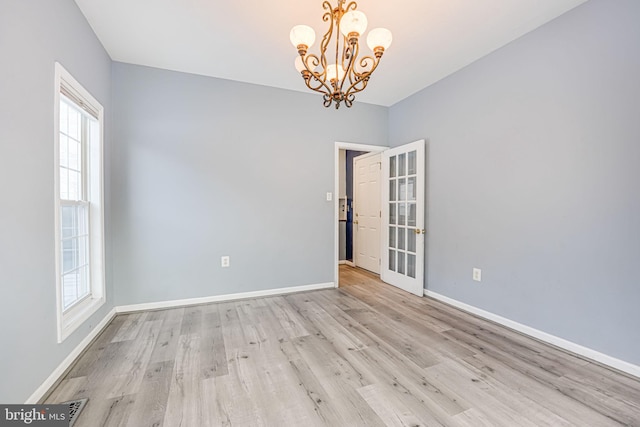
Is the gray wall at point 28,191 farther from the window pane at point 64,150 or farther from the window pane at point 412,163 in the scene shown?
the window pane at point 412,163

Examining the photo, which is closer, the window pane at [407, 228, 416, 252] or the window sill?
the window sill

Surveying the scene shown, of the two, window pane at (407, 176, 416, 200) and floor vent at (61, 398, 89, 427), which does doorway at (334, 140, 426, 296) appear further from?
floor vent at (61, 398, 89, 427)

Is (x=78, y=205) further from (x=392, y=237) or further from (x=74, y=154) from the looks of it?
(x=392, y=237)

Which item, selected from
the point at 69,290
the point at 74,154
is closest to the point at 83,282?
the point at 69,290

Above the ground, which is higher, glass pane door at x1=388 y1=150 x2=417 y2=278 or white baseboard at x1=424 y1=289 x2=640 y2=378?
glass pane door at x1=388 y1=150 x2=417 y2=278

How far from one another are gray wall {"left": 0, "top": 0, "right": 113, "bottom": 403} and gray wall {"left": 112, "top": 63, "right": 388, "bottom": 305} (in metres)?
1.10

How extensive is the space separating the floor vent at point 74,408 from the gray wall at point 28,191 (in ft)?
0.73

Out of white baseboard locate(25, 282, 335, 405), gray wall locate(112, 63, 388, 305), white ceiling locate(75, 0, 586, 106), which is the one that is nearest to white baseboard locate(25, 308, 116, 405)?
white baseboard locate(25, 282, 335, 405)

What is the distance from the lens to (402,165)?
13.0ft

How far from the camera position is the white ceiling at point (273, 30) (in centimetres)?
215

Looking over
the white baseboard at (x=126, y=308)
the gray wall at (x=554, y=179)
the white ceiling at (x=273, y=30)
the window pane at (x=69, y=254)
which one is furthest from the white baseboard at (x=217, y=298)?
the white ceiling at (x=273, y=30)

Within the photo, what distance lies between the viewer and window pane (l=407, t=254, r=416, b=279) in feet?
12.2

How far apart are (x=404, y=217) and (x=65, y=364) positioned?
3.73 metres

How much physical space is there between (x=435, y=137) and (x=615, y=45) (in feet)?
5.51
